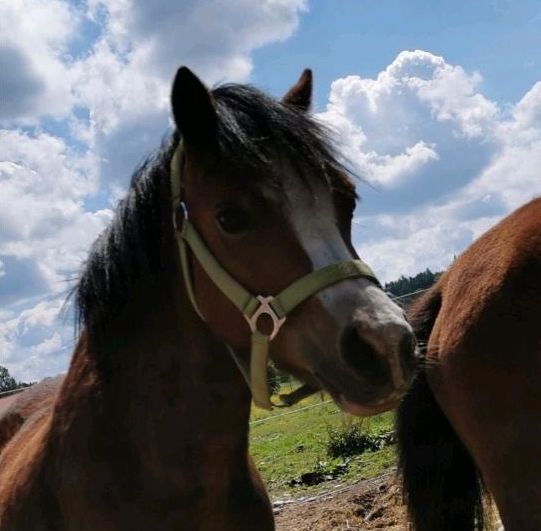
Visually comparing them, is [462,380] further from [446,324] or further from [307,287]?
[307,287]

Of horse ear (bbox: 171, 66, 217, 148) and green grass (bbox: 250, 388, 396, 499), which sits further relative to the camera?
green grass (bbox: 250, 388, 396, 499)

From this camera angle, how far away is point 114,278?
296 cm

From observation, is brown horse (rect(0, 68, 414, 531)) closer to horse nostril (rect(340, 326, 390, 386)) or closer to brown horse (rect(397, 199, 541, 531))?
horse nostril (rect(340, 326, 390, 386))

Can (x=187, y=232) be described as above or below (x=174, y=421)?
above

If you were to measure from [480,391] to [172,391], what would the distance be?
139 cm

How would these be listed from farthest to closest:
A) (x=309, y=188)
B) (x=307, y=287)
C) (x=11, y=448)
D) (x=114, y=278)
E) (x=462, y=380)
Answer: (x=11, y=448) < (x=462, y=380) < (x=114, y=278) < (x=309, y=188) < (x=307, y=287)

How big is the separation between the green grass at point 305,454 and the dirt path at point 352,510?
0.49 m

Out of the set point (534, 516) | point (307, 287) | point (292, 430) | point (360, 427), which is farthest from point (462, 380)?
point (292, 430)

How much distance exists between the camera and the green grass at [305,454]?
29.1 feet

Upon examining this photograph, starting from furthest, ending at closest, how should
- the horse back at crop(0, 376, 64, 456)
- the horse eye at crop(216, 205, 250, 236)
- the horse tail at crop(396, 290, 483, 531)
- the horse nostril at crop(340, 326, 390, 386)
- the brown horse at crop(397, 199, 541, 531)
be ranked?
the horse back at crop(0, 376, 64, 456)
the horse tail at crop(396, 290, 483, 531)
the brown horse at crop(397, 199, 541, 531)
the horse eye at crop(216, 205, 250, 236)
the horse nostril at crop(340, 326, 390, 386)

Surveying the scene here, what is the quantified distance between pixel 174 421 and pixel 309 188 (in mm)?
972

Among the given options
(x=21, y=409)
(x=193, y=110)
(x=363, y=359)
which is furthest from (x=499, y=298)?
(x=21, y=409)

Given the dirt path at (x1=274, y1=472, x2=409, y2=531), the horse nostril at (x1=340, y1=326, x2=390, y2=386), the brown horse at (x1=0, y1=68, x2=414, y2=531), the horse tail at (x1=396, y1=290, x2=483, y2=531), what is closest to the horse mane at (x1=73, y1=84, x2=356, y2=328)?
the brown horse at (x1=0, y1=68, x2=414, y2=531)

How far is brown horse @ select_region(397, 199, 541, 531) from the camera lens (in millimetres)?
3250
